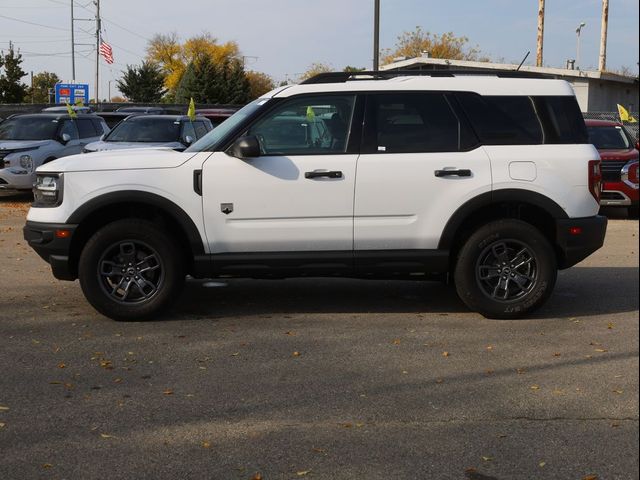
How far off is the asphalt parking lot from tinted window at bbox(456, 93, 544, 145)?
156 cm

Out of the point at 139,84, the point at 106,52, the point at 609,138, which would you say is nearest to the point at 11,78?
the point at 106,52

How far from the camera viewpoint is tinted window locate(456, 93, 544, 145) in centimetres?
712

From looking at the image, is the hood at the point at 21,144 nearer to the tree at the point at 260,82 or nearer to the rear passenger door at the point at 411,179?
the rear passenger door at the point at 411,179

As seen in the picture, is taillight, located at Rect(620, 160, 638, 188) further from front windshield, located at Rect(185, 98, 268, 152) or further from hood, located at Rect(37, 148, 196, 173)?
hood, located at Rect(37, 148, 196, 173)

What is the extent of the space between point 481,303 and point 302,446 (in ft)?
10.3

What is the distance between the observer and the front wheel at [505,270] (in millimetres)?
7070

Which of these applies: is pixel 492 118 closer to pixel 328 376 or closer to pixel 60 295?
pixel 328 376

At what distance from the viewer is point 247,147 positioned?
22.0ft

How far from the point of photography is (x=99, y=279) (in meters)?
6.96

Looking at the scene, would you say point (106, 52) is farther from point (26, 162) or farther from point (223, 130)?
point (223, 130)

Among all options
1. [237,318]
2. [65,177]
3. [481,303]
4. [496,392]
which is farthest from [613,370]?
[65,177]

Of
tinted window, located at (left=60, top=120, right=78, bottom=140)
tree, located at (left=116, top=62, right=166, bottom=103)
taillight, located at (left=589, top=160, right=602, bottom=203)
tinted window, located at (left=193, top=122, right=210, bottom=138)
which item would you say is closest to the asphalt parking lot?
taillight, located at (left=589, top=160, right=602, bottom=203)

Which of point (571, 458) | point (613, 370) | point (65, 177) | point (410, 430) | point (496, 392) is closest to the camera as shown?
point (571, 458)

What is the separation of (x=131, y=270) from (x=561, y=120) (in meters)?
3.82
